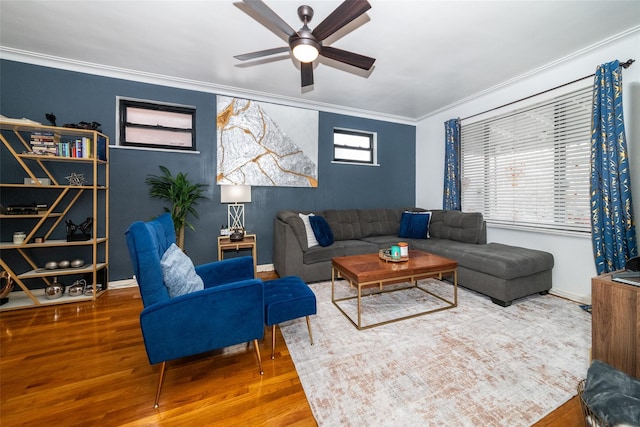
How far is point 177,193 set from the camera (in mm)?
3148

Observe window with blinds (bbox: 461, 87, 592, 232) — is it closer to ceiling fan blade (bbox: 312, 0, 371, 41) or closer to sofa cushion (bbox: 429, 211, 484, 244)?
sofa cushion (bbox: 429, 211, 484, 244)

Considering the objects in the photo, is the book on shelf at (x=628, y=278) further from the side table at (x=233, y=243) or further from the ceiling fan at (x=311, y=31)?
the side table at (x=233, y=243)

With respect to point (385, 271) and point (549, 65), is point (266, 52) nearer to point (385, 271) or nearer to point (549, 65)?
point (385, 271)

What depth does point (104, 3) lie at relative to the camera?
202 cm

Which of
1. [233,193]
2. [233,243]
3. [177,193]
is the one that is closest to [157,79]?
[177,193]

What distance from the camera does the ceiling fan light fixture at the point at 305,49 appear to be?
75.9 inches

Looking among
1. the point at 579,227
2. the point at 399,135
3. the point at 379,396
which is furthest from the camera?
the point at 399,135

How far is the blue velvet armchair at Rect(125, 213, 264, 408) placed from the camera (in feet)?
4.27

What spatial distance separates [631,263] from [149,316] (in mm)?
2973

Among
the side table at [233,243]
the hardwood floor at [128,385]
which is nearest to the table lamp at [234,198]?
the side table at [233,243]

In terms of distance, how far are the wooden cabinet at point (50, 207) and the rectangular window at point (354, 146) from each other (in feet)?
10.9

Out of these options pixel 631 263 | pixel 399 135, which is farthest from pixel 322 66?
pixel 631 263

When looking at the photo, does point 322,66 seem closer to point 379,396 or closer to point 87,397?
point 379,396

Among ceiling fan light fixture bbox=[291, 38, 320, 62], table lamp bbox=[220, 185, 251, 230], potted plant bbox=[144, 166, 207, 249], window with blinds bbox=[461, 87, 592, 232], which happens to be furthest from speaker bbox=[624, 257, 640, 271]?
potted plant bbox=[144, 166, 207, 249]
